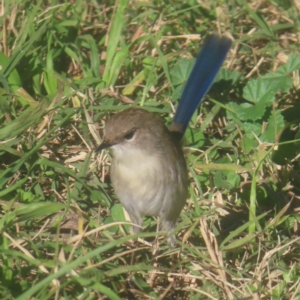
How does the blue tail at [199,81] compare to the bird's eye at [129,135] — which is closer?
the bird's eye at [129,135]

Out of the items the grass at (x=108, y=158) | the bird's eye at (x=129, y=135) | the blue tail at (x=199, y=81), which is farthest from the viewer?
the blue tail at (x=199, y=81)

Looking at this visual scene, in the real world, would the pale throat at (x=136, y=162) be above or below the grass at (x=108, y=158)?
above

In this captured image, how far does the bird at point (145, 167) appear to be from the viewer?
4.13 m

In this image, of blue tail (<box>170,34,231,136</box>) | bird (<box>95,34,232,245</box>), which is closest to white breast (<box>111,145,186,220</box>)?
bird (<box>95,34,232,245</box>)

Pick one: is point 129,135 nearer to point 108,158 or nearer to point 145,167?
point 145,167

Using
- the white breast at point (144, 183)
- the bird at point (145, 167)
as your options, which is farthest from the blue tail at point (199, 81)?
the white breast at point (144, 183)

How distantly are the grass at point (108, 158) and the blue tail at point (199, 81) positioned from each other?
0.30m

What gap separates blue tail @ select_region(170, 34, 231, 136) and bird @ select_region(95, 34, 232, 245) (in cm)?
30

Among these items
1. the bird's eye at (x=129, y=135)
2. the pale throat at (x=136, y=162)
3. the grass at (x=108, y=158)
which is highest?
the bird's eye at (x=129, y=135)

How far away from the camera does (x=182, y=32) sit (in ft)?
19.6

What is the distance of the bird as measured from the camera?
13.5ft

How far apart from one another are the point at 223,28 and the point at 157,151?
212 cm

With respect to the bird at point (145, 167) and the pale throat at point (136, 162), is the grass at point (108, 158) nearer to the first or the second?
the bird at point (145, 167)

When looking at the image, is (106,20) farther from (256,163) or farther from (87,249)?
(87,249)
